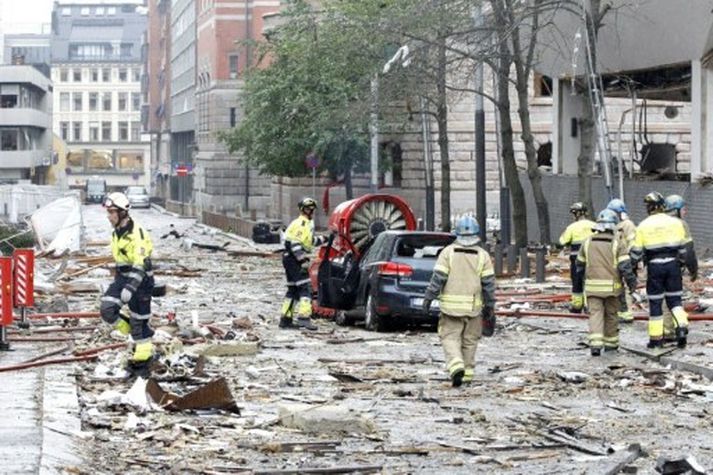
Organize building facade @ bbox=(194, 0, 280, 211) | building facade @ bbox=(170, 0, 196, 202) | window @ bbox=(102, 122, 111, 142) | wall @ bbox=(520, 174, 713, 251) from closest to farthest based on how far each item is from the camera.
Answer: wall @ bbox=(520, 174, 713, 251) → building facade @ bbox=(194, 0, 280, 211) → building facade @ bbox=(170, 0, 196, 202) → window @ bbox=(102, 122, 111, 142)

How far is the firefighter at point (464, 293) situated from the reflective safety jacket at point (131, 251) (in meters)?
2.71

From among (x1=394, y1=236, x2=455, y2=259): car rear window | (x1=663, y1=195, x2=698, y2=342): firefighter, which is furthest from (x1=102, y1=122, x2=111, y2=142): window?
(x1=663, y1=195, x2=698, y2=342): firefighter

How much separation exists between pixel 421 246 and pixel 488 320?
6501 mm

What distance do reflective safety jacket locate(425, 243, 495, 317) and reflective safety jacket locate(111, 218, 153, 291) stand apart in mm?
2726

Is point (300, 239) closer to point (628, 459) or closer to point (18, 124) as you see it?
point (628, 459)

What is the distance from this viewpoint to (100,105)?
18950cm

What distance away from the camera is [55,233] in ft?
165

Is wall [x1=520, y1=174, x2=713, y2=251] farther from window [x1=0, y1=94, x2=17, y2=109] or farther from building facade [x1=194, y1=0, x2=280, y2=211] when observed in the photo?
window [x1=0, y1=94, x2=17, y2=109]

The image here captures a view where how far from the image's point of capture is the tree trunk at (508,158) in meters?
40.0

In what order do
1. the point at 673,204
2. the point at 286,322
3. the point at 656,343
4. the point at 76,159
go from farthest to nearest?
the point at 76,159, the point at 286,322, the point at 673,204, the point at 656,343

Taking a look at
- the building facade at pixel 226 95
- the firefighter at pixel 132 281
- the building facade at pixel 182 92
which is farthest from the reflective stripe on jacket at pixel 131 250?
the building facade at pixel 182 92

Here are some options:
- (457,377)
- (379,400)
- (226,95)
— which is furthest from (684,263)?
(226,95)

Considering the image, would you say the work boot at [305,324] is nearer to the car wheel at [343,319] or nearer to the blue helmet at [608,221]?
the car wheel at [343,319]

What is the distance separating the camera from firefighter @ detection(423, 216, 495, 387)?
1661 centimetres
